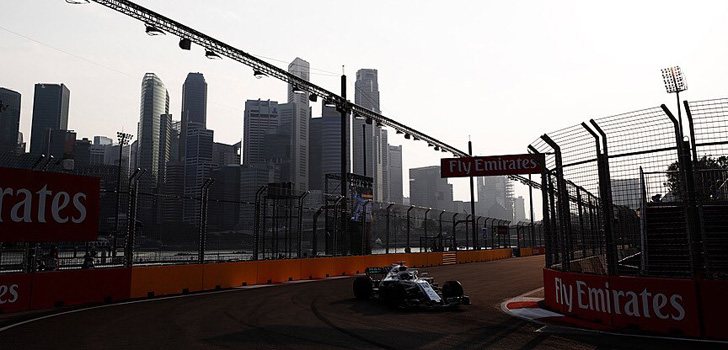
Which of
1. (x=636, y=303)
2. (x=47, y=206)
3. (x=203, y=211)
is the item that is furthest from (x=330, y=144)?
(x=636, y=303)

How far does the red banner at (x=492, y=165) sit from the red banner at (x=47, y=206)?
36.9 feet

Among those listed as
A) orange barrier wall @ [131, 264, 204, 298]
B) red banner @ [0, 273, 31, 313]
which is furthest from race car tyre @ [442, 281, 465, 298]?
red banner @ [0, 273, 31, 313]

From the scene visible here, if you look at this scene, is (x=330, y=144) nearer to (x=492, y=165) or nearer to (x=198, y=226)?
(x=198, y=226)

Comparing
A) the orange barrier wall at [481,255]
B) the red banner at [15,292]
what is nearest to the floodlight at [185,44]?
the red banner at [15,292]

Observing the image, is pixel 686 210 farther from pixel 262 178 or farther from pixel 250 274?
pixel 262 178

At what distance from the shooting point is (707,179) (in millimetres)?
12461

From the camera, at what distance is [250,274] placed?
18859mm

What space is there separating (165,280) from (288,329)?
7755 mm

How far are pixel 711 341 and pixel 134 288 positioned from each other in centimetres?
1342

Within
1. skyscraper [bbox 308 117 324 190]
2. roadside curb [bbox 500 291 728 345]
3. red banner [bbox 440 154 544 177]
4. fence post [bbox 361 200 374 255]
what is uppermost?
skyscraper [bbox 308 117 324 190]

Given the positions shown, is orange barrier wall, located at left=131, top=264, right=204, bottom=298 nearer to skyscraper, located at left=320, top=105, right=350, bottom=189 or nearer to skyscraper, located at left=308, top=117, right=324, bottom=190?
skyscraper, located at left=320, top=105, right=350, bottom=189

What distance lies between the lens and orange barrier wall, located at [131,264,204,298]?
14.6m

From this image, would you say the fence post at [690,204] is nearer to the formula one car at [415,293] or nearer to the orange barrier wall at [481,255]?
the formula one car at [415,293]

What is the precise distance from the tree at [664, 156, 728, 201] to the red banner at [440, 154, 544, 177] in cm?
430
